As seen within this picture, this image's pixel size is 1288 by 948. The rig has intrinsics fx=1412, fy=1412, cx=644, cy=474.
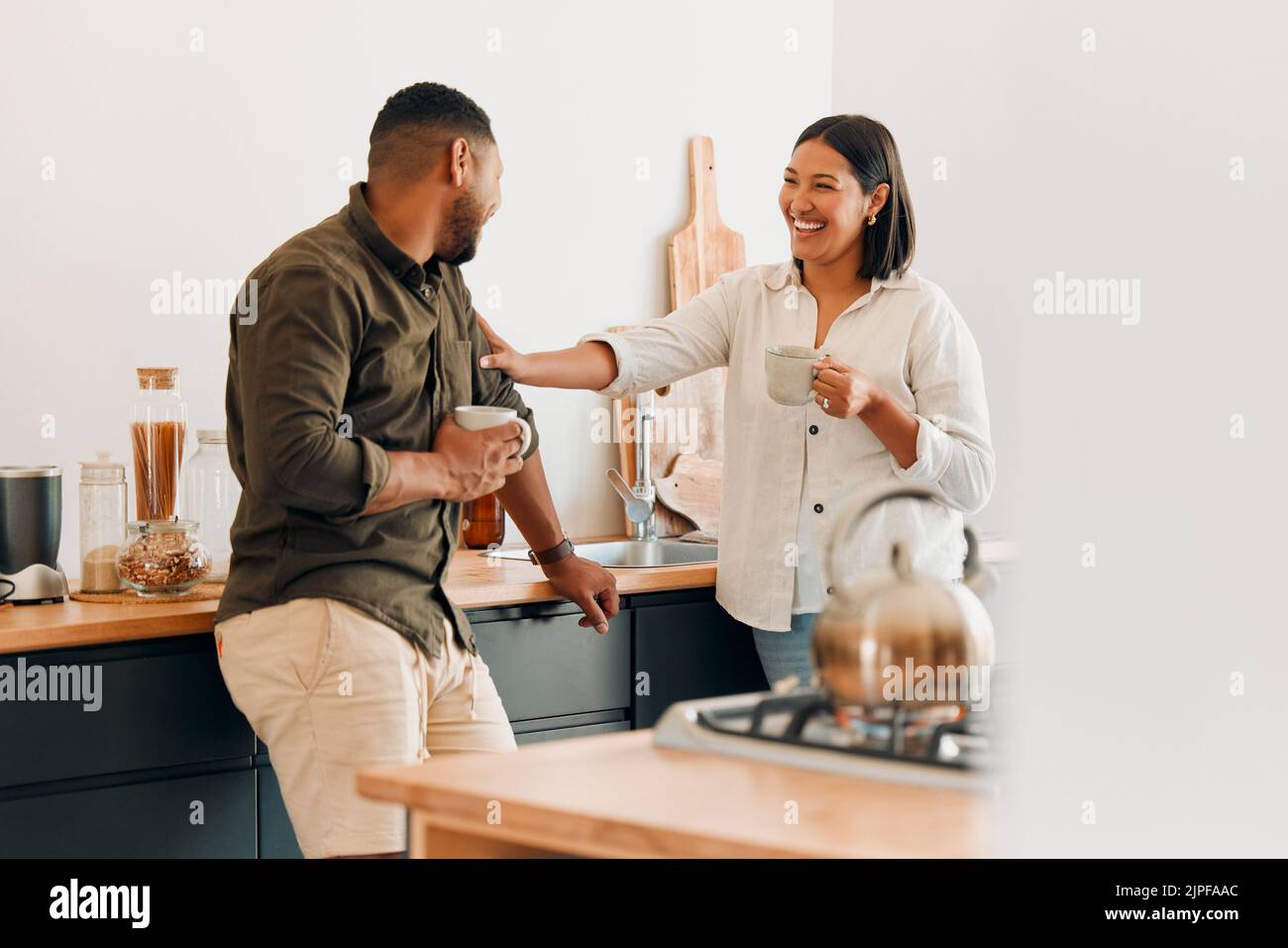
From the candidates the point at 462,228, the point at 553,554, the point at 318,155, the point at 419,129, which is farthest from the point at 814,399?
the point at 318,155

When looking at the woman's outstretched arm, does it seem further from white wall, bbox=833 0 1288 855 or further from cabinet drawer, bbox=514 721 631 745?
white wall, bbox=833 0 1288 855

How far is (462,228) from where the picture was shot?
1.97m

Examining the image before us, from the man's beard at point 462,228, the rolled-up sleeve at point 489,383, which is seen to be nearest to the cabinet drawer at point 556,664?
the rolled-up sleeve at point 489,383

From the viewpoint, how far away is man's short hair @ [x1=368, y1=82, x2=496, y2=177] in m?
1.93

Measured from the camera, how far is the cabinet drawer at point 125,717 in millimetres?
1938

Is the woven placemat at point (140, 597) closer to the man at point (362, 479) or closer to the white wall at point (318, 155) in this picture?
the man at point (362, 479)

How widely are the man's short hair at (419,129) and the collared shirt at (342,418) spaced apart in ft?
0.22

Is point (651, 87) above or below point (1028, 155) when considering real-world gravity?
above

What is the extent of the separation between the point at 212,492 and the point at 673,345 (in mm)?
834
